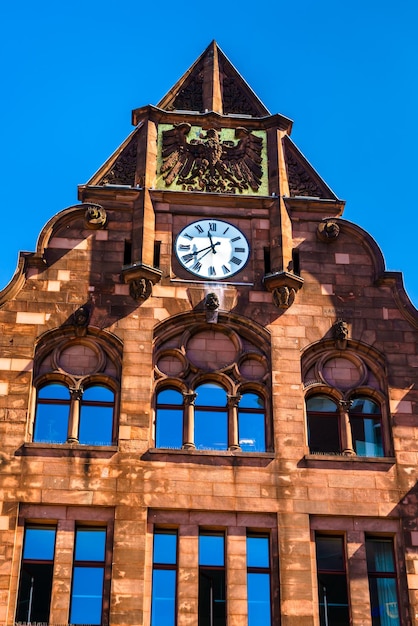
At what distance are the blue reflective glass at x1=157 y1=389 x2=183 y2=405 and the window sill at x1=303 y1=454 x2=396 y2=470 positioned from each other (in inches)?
149

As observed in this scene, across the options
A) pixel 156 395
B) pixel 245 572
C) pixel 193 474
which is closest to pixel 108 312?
pixel 156 395

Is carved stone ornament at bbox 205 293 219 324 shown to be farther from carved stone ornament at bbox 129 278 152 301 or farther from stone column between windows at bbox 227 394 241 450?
stone column between windows at bbox 227 394 241 450

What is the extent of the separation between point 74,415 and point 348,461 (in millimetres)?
7271

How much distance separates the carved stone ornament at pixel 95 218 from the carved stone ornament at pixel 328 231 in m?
6.26

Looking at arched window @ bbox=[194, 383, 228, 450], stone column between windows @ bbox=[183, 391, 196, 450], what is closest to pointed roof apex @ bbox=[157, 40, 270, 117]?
arched window @ bbox=[194, 383, 228, 450]

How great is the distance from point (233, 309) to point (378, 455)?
18.6ft

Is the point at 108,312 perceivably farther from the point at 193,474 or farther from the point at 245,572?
the point at 245,572

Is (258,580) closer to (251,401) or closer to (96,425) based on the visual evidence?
(251,401)

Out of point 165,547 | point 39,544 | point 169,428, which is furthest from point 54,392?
point 165,547

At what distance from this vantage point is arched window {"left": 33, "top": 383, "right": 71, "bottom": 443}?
34031 mm

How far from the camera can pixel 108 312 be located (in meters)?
35.8

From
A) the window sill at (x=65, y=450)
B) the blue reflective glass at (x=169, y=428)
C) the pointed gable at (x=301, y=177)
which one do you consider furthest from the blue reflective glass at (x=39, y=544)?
the pointed gable at (x=301, y=177)

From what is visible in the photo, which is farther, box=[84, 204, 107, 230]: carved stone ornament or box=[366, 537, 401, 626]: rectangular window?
box=[84, 204, 107, 230]: carved stone ornament

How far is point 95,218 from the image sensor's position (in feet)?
123
